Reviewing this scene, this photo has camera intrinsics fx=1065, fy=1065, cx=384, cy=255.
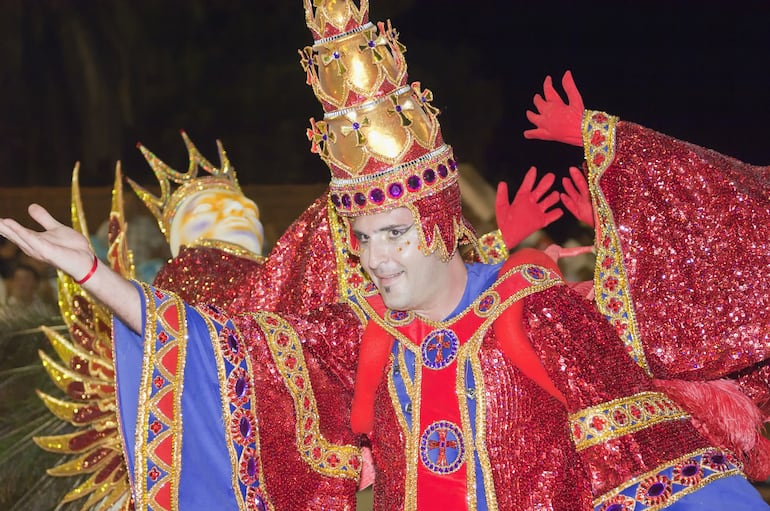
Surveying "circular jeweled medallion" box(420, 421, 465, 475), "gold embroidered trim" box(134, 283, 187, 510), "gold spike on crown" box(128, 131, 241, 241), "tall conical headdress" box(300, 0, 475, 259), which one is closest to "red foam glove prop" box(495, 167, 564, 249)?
"tall conical headdress" box(300, 0, 475, 259)

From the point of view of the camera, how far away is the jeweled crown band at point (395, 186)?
1880mm

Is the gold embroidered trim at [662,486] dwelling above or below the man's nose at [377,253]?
below

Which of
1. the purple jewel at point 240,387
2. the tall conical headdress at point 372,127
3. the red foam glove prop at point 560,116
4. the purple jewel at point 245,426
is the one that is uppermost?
the red foam glove prop at point 560,116

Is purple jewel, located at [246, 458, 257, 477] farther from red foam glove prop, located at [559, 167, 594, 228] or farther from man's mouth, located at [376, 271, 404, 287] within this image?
red foam glove prop, located at [559, 167, 594, 228]

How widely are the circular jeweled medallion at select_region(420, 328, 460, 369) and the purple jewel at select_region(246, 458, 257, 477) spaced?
37 cm

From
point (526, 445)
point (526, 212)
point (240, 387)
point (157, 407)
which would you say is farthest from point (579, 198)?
point (157, 407)

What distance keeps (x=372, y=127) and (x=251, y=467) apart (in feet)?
2.18

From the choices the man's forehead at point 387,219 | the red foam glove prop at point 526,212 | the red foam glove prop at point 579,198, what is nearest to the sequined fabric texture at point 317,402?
the man's forehead at point 387,219

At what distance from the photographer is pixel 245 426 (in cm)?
197

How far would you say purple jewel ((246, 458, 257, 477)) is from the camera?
1.96 meters

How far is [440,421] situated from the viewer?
1.94 metres

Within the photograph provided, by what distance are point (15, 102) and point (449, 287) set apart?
4551mm

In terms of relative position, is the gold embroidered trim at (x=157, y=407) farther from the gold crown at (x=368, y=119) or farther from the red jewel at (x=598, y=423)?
the red jewel at (x=598, y=423)

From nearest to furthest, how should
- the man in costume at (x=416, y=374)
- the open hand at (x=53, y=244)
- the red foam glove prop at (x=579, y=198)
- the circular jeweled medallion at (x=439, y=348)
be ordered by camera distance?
the open hand at (x=53, y=244) < the man in costume at (x=416, y=374) < the circular jeweled medallion at (x=439, y=348) < the red foam glove prop at (x=579, y=198)
